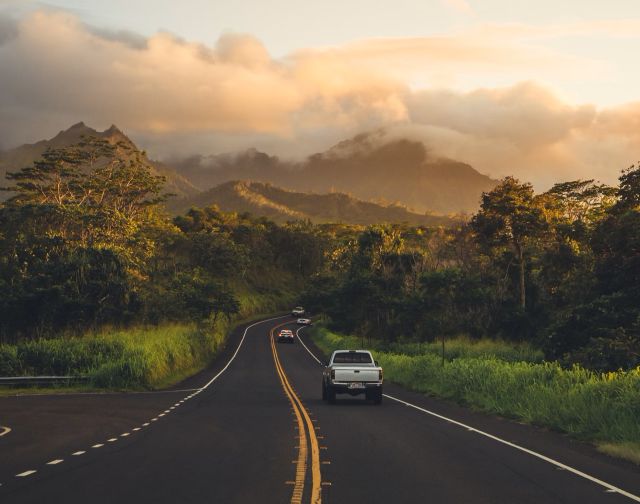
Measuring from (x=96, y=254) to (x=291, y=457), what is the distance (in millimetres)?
43505

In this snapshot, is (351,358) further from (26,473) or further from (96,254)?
(96,254)

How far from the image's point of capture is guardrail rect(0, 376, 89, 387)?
35469mm

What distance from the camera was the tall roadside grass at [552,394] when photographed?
54.4ft

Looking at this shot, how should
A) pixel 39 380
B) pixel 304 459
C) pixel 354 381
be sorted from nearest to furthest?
1. pixel 304 459
2. pixel 354 381
3. pixel 39 380

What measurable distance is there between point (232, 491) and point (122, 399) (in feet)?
70.8

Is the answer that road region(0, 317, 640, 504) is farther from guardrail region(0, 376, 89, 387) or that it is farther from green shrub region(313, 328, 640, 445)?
guardrail region(0, 376, 89, 387)

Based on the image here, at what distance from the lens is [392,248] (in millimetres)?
78500

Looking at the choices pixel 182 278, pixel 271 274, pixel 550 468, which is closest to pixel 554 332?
pixel 550 468

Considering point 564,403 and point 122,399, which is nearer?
point 564,403

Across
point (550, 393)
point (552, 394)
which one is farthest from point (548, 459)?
point (550, 393)

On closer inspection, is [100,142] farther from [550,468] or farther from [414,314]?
Result: [550,468]

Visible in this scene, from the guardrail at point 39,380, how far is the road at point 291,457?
8.99m

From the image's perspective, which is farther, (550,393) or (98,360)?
(98,360)

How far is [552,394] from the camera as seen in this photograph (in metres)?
21.1
